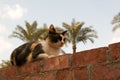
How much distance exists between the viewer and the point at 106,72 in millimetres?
2879

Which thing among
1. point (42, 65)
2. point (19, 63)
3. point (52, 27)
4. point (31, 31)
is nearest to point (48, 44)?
point (52, 27)

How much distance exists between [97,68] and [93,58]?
123mm

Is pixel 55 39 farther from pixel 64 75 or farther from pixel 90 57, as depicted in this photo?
pixel 90 57

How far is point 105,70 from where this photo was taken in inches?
114

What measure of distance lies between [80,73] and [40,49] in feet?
4.93

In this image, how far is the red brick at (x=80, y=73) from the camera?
10.3ft

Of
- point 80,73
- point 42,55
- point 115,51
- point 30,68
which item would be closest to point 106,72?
point 115,51

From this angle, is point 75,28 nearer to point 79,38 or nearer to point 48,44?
point 79,38

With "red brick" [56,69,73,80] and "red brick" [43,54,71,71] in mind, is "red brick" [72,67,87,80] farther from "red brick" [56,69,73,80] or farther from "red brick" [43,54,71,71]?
"red brick" [43,54,71,71]

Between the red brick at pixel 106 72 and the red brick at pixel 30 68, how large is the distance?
1067mm

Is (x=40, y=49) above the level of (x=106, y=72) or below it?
above

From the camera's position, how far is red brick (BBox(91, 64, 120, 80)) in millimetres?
2783

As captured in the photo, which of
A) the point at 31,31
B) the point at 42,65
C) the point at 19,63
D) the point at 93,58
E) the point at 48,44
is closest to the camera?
the point at 93,58

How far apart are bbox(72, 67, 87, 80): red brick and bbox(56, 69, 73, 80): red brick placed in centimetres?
8
